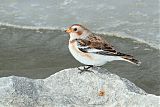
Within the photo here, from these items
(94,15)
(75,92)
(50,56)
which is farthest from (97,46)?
(94,15)

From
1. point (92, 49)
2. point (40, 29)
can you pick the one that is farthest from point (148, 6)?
point (92, 49)

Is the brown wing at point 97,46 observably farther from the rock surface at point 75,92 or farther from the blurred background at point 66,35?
the blurred background at point 66,35

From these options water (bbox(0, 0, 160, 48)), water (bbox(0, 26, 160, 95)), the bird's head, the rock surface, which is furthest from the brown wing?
water (bbox(0, 0, 160, 48))

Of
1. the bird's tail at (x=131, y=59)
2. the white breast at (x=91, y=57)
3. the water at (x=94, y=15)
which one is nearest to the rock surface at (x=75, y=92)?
the white breast at (x=91, y=57)

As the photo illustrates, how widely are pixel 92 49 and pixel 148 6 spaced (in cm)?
521

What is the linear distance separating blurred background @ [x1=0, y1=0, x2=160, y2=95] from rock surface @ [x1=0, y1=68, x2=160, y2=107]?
1.68 meters

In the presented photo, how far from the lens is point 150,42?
9219mm

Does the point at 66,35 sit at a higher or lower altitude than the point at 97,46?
higher

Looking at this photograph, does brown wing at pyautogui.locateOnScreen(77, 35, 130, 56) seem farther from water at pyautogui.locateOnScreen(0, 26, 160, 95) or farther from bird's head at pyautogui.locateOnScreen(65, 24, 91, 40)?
water at pyautogui.locateOnScreen(0, 26, 160, 95)

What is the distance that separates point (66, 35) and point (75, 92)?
13.8 ft

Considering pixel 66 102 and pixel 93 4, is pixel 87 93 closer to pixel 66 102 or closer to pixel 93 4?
pixel 66 102

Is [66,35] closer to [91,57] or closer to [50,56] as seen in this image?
[50,56]

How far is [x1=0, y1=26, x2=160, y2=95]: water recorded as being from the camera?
25.7 feet

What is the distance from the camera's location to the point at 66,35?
9.81m
